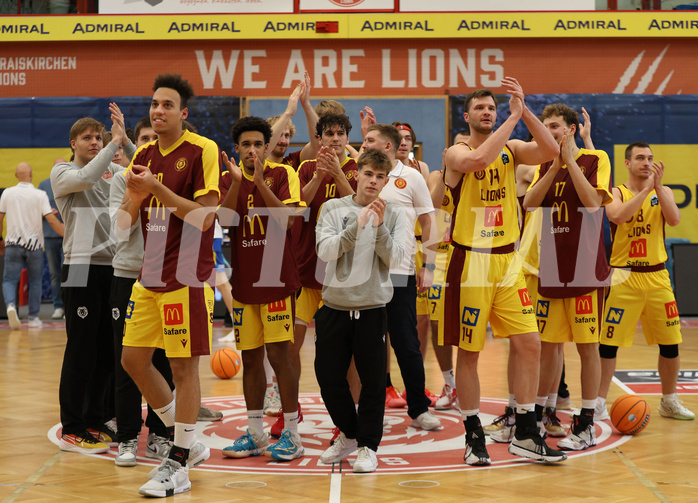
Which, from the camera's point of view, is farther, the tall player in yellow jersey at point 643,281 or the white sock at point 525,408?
the tall player in yellow jersey at point 643,281

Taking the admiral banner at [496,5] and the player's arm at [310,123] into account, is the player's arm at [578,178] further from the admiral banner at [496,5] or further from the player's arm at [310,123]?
the admiral banner at [496,5]

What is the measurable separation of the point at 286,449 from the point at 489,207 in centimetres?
226

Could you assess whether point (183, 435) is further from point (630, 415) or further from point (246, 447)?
point (630, 415)

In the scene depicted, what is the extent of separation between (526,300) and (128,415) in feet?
9.71

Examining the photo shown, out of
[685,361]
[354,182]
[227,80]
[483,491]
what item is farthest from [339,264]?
[227,80]

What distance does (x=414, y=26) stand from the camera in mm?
15742

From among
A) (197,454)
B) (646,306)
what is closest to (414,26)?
(646,306)

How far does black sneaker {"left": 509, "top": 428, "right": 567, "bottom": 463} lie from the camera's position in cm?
559

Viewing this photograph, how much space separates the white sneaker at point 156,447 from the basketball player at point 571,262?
2.84 meters

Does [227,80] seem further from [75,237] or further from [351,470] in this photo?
[351,470]

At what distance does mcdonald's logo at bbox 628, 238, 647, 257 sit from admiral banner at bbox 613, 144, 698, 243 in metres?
8.18

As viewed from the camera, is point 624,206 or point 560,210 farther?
point 624,206

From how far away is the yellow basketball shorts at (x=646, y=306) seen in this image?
23.1 ft

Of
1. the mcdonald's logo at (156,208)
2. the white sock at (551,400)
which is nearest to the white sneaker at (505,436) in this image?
the white sock at (551,400)
